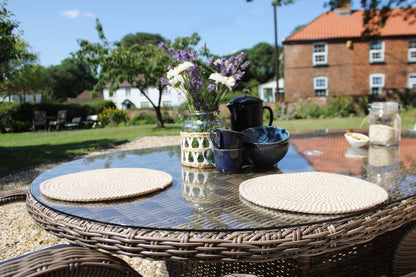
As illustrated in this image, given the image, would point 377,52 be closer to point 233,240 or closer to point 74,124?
point 74,124

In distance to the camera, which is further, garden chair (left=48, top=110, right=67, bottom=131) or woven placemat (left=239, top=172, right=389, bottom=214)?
garden chair (left=48, top=110, right=67, bottom=131)

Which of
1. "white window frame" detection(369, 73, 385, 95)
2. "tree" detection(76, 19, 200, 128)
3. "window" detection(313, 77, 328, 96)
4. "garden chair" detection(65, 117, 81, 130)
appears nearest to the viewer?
"tree" detection(76, 19, 200, 128)

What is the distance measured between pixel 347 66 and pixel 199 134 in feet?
67.2

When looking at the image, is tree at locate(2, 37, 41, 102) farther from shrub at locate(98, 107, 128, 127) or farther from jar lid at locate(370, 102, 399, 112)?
jar lid at locate(370, 102, 399, 112)

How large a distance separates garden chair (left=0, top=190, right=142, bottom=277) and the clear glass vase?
2.62ft

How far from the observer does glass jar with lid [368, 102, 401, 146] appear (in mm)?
1973

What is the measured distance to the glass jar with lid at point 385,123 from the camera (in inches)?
77.7

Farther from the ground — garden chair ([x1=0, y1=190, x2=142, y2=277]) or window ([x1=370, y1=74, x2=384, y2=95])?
window ([x1=370, y1=74, x2=384, y2=95])

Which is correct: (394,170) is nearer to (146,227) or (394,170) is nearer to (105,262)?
(146,227)

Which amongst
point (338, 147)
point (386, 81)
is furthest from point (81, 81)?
point (338, 147)

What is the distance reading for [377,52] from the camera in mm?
19406

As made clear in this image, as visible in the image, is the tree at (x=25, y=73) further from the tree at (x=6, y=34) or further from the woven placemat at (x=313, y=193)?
the woven placemat at (x=313, y=193)

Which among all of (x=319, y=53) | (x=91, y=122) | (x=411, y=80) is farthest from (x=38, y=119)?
(x=411, y=80)

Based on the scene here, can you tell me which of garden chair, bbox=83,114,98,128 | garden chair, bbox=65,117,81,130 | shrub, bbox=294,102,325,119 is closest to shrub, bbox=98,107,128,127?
garden chair, bbox=83,114,98,128
